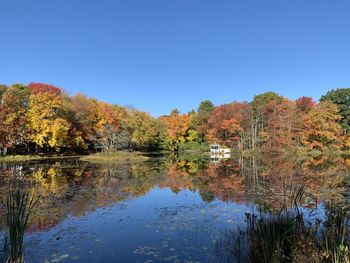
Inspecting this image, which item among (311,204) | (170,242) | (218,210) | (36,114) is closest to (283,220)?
(170,242)

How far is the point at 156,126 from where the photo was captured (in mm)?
58625

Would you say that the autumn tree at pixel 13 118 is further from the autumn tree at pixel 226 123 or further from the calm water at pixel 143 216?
the autumn tree at pixel 226 123

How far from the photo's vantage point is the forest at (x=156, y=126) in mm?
40513

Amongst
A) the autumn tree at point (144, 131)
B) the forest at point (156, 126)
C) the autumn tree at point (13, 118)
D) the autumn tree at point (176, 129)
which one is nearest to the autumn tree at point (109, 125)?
the forest at point (156, 126)

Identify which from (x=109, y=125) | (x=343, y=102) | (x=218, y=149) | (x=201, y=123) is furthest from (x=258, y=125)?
(x=109, y=125)

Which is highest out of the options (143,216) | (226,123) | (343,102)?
(343,102)

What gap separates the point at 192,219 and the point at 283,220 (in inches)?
183

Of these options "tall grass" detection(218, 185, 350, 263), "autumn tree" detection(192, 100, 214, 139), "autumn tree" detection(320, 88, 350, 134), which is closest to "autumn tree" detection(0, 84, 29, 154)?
"autumn tree" detection(192, 100, 214, 139)

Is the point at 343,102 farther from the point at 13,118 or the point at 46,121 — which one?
the point at 13,118

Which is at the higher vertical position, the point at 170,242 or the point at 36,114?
the point at 36,114

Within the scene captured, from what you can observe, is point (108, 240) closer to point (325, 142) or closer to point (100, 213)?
point (100, 213)

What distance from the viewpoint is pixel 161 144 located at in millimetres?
63156

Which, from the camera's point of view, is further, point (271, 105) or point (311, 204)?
point (271, 105)

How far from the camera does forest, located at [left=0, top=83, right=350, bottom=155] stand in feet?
133
